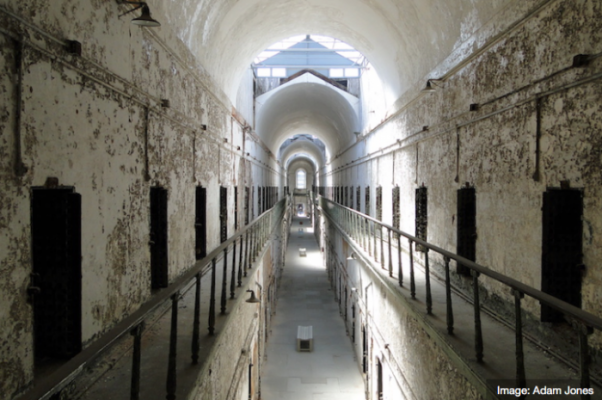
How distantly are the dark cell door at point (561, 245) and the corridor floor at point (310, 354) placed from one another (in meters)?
6.58

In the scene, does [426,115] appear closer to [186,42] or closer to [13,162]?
[186,42]

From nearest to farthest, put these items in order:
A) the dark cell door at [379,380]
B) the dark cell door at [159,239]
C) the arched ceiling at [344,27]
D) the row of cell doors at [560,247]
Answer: the row of cell doors at [560,247], the dark cell door at [159,239], the arched ceiling at [344,27], the dark cell door at [379,380]

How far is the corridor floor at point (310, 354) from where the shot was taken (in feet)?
30.1

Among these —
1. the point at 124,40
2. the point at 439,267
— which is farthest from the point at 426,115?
the point at 124,40

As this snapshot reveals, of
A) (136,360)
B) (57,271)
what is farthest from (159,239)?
(136,360)

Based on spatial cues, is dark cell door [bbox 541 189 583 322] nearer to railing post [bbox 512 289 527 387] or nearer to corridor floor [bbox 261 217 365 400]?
railing post [bbox 512 289 527 387]

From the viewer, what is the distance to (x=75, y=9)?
2.87 metres

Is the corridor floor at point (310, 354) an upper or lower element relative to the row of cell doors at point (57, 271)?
lower

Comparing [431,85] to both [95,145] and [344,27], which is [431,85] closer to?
[344,27]

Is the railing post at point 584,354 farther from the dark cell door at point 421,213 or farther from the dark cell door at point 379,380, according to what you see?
the dark cell door at point 379,380

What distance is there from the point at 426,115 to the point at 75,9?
545 centimetres

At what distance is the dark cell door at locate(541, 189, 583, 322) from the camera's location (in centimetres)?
344

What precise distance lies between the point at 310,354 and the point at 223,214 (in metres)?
5.04

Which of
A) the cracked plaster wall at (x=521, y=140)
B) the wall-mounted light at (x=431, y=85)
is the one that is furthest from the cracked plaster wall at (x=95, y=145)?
the cracked plaster wall at (x=521, y=140)
